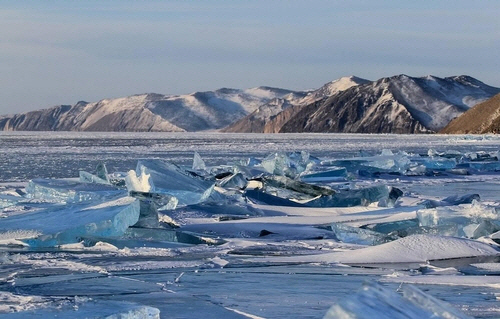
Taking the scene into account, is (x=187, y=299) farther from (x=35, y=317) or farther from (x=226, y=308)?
(x=35, y=317)

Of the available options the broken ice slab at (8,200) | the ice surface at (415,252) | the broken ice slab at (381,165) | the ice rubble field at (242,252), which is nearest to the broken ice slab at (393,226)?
the ice rubble field at (242,252)

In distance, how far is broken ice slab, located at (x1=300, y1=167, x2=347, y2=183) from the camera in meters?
17.6

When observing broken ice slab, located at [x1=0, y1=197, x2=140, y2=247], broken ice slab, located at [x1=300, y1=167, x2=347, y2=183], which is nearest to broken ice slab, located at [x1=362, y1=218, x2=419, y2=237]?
broken ice slab, located at [x1=0, y1=197, x2=140, y2=247]

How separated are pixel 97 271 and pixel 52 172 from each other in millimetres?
13948

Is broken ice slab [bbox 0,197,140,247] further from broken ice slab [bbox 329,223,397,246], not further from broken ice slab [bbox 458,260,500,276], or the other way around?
broken ice slab [bbox 458,260,500,276]

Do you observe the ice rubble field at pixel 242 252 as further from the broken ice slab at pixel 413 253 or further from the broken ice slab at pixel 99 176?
the broken ice slab at pixel 99 176

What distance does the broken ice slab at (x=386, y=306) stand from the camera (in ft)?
7.74

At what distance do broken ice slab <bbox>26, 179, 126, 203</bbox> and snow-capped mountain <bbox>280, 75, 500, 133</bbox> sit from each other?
147 metres

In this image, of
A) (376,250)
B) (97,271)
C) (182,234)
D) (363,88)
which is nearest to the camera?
(97,271)

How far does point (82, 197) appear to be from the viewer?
10477mm

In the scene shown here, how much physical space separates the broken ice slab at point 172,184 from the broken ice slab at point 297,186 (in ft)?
5.32

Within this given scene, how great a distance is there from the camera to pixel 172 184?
35.9 feet

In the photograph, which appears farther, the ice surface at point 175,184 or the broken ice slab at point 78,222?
the ice surface at point 175,184

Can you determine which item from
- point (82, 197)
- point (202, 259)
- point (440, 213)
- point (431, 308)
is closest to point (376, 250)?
point (202, 259)
